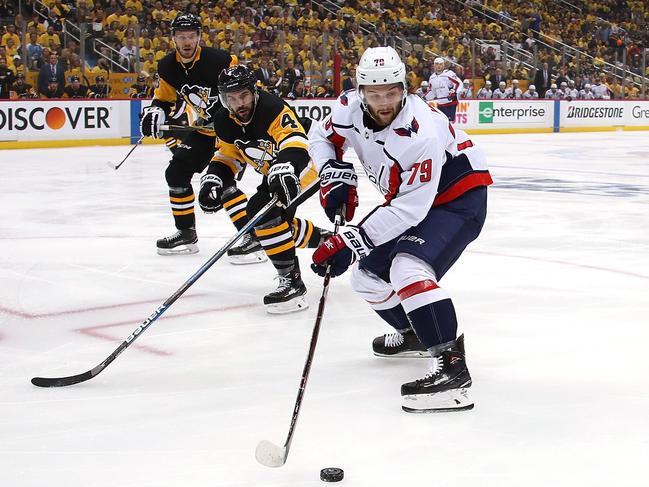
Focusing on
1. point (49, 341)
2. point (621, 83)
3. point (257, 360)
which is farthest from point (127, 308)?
point (621, 83)

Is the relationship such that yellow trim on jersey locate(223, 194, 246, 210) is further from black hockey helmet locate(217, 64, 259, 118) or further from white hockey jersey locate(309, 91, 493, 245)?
white hockey jersey locate(309, 91, 493, 245)

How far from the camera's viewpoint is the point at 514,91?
17.4 metres

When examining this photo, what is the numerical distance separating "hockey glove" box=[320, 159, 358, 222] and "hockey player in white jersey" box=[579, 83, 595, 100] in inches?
645

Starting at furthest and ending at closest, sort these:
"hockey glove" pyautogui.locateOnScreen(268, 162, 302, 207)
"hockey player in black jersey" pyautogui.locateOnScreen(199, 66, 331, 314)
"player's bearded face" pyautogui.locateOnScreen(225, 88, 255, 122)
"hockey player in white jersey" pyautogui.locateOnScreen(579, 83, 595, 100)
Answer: "hockey player in white jersey" pyautogui.locateOnScreen(579, 83, 595, 100) < "player's bearded face" pyautogui.locateOnScreen(225, 88, 255, 122) < "hockey player in black jersey" pyautogui.locateOnScreen(199, 66, 331, 314) < "hockey glove" pyautogui.locateOnScreen(268, 162, 302, 207)

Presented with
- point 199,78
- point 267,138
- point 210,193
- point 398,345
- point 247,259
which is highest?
point 199,78

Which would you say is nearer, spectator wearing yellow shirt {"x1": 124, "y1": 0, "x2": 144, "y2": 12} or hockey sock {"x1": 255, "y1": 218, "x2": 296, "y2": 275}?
hockey sock {"x1": 255, "y1": 218, "x2": 296, "y2": 275}

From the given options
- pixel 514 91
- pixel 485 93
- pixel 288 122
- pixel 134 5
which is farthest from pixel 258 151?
pixel 514 91

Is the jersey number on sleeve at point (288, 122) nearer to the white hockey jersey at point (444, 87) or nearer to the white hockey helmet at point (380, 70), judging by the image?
the white hockey helmet at point (380, 70)

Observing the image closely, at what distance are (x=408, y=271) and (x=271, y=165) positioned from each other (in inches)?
61.4

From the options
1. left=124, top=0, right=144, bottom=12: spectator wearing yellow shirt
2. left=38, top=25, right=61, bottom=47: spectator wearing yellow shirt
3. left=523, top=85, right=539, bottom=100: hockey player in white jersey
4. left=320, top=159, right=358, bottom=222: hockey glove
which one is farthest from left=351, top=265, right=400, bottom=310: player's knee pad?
left=523, top=85, right=539, bottom=100: hockey player in white jersey

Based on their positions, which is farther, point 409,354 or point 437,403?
point 409,354

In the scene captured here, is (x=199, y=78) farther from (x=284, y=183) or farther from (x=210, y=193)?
(x=284, y=183)

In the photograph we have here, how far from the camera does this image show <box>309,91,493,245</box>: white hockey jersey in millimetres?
2641

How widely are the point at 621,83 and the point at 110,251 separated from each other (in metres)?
15.9
